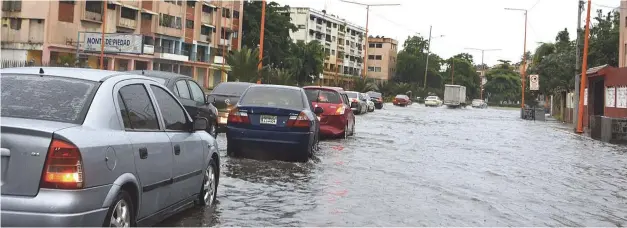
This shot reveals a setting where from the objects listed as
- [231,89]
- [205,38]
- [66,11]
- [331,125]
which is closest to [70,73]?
[331,125]

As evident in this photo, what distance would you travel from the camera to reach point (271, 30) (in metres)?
76.3

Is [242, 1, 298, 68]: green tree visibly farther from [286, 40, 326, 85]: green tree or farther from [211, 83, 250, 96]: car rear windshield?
[211, 83, 250, 96]: car rear windshield

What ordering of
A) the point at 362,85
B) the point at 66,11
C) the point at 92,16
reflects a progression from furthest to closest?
the point at 362,85, the point at 92,16, the point at 66,11

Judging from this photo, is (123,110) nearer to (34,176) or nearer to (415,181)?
(34,176)

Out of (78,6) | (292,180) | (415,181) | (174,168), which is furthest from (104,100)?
(78,6)

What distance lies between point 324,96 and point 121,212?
538 inches

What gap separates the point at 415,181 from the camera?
34.8 feet

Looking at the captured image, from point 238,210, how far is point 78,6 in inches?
2006

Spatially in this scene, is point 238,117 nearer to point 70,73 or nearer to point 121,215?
point 70,73

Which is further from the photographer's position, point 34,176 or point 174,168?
point 174,168

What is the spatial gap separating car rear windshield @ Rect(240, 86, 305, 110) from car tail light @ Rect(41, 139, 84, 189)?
7.53 metres

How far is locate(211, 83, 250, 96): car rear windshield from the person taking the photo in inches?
722

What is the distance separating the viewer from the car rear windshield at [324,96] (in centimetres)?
1812

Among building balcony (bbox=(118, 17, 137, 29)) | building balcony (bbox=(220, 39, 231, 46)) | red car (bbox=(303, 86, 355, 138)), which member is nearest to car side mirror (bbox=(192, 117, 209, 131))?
red car (bbox=(303, 86, 355, 138))
